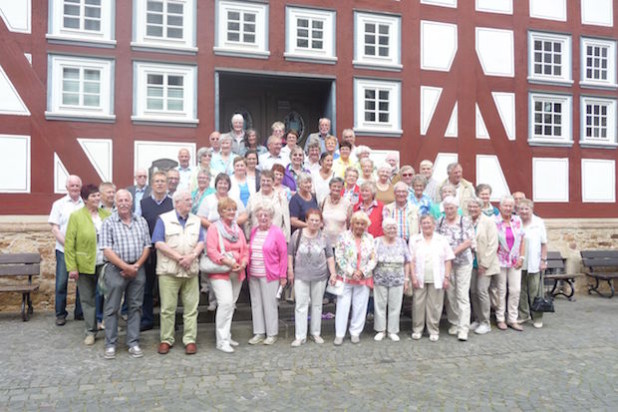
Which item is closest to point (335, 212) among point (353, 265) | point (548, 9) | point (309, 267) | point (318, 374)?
point (353, 265)

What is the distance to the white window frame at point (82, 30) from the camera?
9.32 m

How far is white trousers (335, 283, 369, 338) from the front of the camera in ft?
20.7

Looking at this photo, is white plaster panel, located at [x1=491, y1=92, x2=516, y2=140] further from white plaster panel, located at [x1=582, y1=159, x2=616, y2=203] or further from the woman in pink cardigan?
the woman in pink cardigan

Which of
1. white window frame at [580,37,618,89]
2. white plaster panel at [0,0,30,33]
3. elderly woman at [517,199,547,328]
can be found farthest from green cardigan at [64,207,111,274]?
white window frame at [580,37,618,89]

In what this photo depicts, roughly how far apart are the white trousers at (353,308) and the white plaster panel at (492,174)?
657cm

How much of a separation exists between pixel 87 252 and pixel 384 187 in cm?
382

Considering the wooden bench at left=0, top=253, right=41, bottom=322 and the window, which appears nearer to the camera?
the wooden bench at left=0, top=253, right=41, bottom=322

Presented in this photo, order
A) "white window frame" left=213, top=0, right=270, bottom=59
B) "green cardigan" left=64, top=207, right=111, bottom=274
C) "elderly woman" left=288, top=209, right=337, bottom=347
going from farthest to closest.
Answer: "white window frame" left=213, top=0, right=270, bottom=59, "elderly woman" left=288, top=209, right=337, bottom=347, "green cardigan" left=64, top=207, right=111, bottom=274

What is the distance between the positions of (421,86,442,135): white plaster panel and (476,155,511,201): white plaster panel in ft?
4.73

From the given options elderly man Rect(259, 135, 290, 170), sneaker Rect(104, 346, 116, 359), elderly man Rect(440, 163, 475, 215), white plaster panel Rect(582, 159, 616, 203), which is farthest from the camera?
white plaster panel Rect(582, 159, 616, 203)

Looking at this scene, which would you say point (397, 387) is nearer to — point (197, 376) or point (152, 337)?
point (197, 376)

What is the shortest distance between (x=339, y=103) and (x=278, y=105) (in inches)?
61.3

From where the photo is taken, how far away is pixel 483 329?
6.97m

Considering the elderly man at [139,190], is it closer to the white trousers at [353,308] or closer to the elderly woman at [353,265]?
the elderly woman at [353,265]
